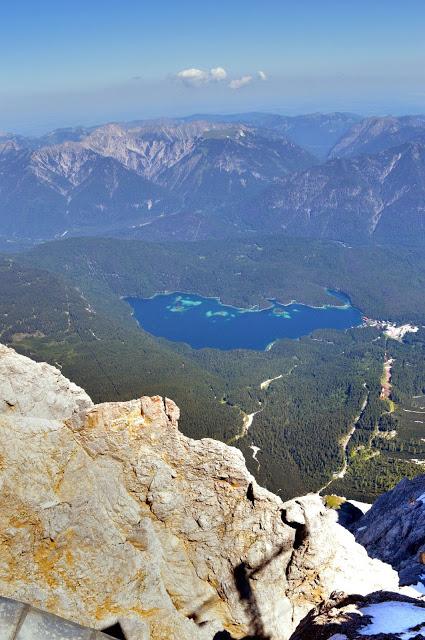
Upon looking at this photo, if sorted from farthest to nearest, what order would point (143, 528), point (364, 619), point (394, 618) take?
point (143, 528)
point (394, 618)
point (364, 619)

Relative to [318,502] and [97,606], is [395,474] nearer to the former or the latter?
[318,502]

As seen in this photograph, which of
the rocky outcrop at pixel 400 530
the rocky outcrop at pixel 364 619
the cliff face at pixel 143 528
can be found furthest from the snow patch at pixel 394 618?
the rocky outcrop at pixel 400 530

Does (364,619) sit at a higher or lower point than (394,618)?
higher

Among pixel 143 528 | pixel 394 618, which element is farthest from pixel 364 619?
pixel 143 528

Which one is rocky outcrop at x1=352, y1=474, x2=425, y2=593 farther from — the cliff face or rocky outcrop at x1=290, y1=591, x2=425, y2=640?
rocky outcrop at x1=290, y1=591, x2=425, y2=640

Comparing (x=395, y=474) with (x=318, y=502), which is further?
(x=395, y=474)

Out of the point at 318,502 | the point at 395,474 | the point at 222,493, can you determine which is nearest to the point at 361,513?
the point at 318,502

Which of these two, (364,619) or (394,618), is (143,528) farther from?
(394,618)
